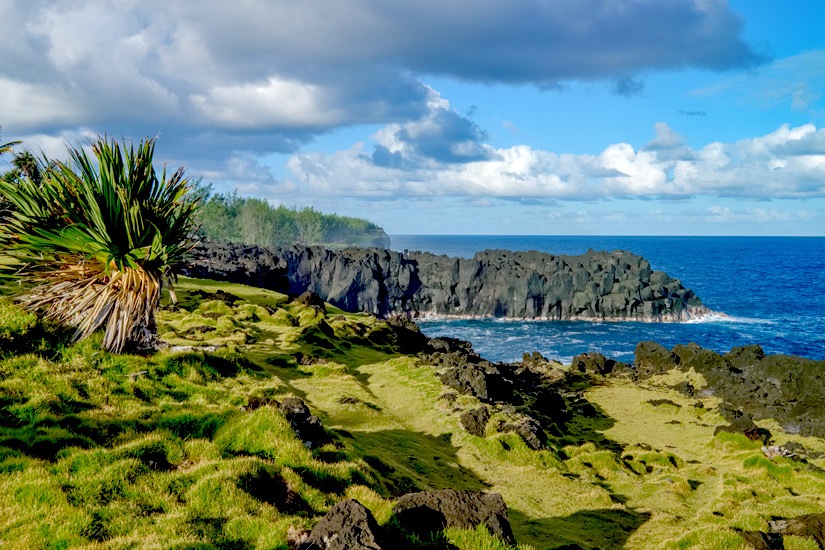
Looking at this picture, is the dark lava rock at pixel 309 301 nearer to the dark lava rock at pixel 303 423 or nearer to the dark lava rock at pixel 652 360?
the dark lava rock at pixel 652 360

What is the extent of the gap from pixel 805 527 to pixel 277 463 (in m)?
14.5

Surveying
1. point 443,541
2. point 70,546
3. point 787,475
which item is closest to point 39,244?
point 70,546

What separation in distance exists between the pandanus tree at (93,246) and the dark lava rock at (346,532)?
12.0m

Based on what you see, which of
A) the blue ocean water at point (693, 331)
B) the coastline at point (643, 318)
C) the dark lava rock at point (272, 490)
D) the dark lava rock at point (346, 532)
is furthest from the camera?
the coastline at point (643, 318)

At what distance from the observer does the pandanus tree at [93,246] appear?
16438mm

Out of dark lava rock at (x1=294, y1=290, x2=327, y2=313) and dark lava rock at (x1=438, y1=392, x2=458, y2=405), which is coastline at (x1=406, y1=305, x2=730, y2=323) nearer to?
dark lava rock at (x1=294, y1=290, x2=327, y2=313)

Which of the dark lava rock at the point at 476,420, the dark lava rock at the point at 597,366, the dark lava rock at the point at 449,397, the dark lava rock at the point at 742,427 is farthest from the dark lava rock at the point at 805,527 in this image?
the dark lava rock at the point at 597,366

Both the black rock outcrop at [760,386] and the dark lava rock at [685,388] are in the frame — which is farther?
the dark lava rock at [685,388]

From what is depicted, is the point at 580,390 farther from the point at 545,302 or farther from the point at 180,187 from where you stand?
the point at 545,302

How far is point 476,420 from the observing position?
2408 cm

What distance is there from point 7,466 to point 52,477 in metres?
1.18

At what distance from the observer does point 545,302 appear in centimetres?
10669

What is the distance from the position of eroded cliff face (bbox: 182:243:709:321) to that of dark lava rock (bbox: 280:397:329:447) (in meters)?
83.3

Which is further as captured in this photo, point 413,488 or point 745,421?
point 745,421
